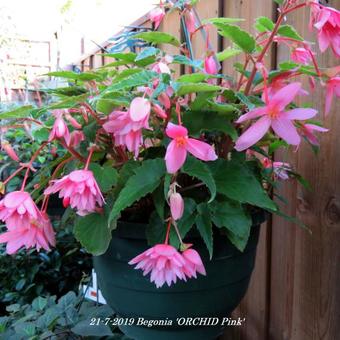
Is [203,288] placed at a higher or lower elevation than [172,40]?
lower

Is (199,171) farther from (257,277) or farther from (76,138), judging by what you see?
(257,277)

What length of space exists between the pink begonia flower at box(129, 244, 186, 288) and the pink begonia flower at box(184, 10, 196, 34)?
0.36 meters

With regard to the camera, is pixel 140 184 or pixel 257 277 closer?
pixel 140 184

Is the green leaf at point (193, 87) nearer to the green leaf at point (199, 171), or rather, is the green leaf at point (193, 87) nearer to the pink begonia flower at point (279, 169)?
the green leaf at point (199, 171)

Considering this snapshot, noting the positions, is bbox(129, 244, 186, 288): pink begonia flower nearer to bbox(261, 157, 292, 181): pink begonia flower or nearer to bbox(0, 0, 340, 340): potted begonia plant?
bbox(0, 0, 340, 340): potted begonia plant

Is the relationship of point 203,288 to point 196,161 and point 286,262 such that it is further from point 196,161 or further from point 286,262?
point 286,262

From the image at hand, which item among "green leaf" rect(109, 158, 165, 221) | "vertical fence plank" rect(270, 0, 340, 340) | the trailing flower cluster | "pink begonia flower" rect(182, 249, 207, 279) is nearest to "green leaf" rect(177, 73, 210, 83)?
the trailing flower cluster

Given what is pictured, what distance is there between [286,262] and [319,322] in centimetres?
14

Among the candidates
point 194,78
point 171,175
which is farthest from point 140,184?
point 194,78

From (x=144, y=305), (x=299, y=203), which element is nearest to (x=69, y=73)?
(x=144, y=305)

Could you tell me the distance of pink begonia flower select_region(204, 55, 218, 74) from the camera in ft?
1.76

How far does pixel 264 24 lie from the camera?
58 centimetres

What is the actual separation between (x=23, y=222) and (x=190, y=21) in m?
0.39

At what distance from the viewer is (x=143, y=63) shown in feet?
1.90
